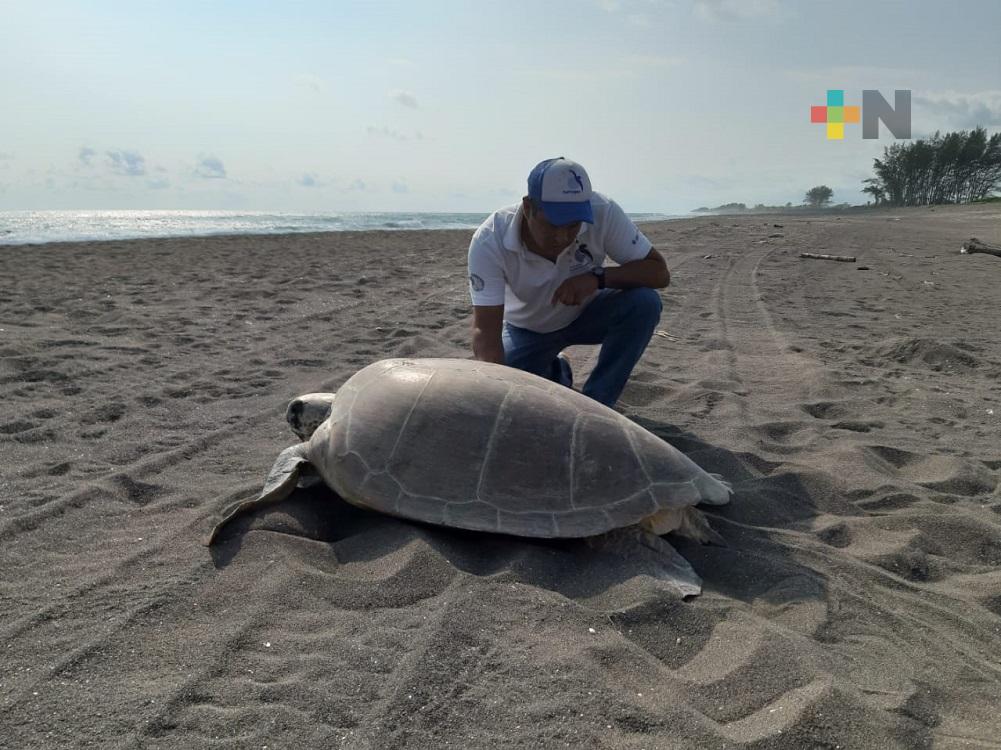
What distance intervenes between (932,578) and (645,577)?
1109 millimetres

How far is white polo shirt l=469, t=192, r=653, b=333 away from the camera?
12.1 feet

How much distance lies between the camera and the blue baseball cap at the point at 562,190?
10.3ft

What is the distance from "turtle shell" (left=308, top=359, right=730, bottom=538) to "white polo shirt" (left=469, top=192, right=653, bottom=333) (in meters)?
0.93

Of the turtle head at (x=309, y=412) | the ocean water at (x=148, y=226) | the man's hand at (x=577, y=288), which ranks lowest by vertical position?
the turtle head at (x=309, y=412)

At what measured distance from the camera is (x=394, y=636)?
2.04 m

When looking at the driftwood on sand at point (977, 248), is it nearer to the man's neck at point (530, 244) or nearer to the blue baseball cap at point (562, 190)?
the man's neck at point (530, 244)

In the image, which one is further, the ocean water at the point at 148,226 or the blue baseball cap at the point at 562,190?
the ocean water at the point at 148,226

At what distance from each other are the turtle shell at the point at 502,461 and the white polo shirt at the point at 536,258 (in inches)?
36.4

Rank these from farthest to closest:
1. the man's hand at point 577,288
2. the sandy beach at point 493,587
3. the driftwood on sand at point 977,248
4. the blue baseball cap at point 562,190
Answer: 1. the driftwood on sand at point 977,248
2. the man's hand at point 577,288
3. the blue baseball cap at point 562,190
4. the sandy beach at point 493,587

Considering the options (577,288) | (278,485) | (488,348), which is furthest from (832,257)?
(278,485)

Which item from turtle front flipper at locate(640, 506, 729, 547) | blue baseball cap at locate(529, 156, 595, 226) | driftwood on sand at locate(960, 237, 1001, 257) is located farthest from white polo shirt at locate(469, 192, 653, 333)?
driftwood on sand at locate(960, 237, 1001, 257)

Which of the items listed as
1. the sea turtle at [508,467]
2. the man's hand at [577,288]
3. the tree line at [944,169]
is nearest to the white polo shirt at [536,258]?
the man's hand at [577,288]

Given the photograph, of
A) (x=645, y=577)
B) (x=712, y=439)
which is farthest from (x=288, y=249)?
(x=645, y=577)

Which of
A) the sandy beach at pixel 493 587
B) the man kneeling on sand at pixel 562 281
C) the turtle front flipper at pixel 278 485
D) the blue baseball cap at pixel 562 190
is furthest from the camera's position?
the man kneeling on sand at pixel 562 281
